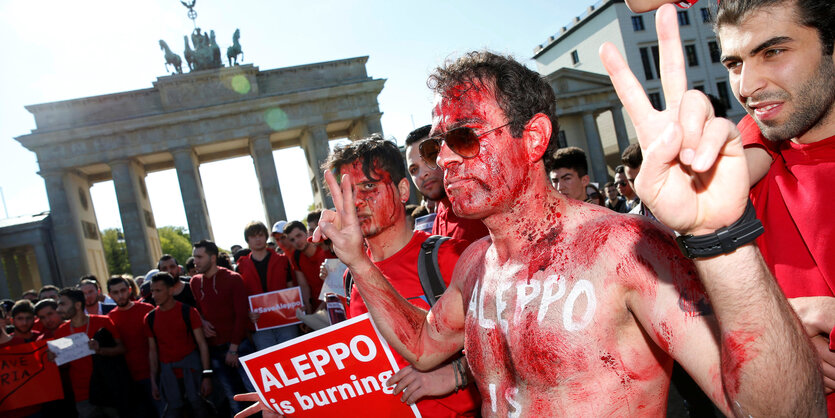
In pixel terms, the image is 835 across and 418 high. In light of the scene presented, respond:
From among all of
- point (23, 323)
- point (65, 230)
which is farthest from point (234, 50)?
point (23, 323)

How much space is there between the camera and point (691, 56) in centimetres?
4744

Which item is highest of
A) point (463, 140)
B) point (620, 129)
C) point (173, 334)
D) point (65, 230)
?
point (65, 230)

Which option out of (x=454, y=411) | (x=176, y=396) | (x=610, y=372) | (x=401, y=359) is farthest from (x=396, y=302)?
(x=176, y=396)

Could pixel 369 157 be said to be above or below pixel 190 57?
below

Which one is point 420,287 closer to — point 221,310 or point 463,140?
point 463,140

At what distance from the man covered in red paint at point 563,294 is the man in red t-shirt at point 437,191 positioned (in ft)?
5.70

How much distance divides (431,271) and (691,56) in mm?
53170

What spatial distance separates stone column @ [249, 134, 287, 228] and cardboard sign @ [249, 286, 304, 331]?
2515cm

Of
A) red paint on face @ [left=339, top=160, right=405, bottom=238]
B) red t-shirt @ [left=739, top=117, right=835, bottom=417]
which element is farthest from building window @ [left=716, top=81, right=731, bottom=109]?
red t-shirt @ [left=739, top=117, right=835, bottom=417]

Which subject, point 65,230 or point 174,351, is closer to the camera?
point 174,351

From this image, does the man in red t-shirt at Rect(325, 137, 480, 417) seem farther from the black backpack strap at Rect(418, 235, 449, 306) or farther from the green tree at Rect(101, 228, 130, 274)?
the green tree at Rect(101, 228, 130, 274)

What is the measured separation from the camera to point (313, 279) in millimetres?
7059

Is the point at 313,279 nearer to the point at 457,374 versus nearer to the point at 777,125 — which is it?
the point at 457,374

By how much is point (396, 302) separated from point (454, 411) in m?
0.69
